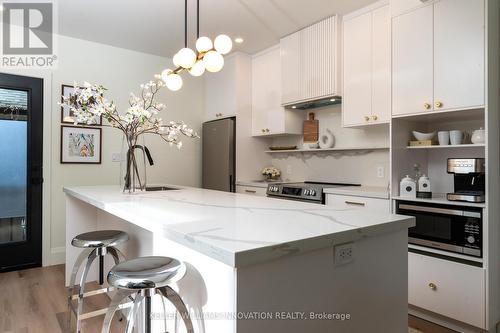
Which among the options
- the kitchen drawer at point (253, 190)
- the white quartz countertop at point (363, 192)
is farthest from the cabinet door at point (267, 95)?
the white quartz countertop at point (363, 192)

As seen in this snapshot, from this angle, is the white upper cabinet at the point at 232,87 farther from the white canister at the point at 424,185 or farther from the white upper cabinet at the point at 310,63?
the white canister at the point at 424,185

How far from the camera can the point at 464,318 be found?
2.14 meters

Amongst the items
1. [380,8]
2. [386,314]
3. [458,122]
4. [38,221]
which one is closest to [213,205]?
[386,314]

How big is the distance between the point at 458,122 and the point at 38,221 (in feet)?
14.0

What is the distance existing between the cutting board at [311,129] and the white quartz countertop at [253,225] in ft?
7.16

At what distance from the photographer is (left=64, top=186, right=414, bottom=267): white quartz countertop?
929 mm

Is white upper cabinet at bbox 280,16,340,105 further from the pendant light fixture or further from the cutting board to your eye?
the pendant light fixture

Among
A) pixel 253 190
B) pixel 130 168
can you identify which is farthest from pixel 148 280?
pixel 253 190

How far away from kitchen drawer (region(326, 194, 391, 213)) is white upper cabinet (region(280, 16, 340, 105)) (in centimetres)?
105

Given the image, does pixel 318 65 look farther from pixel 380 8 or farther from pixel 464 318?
pixel 464 318

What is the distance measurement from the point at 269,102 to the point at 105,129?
203cm

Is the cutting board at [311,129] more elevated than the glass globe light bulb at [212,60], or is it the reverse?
the glass globe light bulb at [212,60]

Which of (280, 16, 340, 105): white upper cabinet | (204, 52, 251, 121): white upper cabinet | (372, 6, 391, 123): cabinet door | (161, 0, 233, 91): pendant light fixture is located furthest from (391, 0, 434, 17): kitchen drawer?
(204, 52, 251, 121): white upper cabinet

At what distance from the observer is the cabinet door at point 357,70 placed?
2.91m
